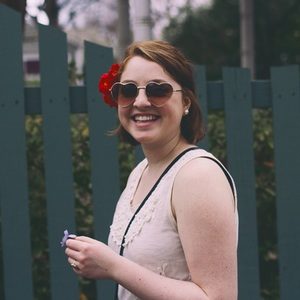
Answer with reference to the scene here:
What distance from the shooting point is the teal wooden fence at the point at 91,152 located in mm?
3203

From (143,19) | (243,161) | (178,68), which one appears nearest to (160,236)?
(178,68)

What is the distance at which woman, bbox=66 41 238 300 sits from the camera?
163 cm

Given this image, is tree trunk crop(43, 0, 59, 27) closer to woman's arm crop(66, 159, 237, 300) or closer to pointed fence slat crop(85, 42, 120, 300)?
pointed fence slat crop(85, 42, 120, 300)

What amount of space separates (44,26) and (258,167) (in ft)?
5.27

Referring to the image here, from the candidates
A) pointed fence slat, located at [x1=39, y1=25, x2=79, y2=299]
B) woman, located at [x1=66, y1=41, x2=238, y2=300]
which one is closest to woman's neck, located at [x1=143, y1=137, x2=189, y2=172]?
woman, located at [x1=66, y1=41, x2=238, y2=300]

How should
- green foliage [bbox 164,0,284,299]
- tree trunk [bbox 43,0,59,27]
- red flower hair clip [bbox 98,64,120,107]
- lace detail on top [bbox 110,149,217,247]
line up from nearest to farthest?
lace detail on top [bbox 110,149,217,247] → red flower hair clip [bbox 98,64,120,107] → tree trunk [bbox 43,0,59,27] → green foliage [bbox 164,0,284,299]

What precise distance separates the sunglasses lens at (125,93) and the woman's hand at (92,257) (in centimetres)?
44

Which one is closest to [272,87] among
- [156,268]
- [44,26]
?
[44,26]

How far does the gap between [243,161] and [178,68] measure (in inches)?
65.6

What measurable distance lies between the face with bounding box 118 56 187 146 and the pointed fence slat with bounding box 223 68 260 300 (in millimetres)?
1570

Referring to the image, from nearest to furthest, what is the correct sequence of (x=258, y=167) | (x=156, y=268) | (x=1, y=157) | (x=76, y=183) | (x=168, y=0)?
1. (x=156, y=268)
2. (x=1, y=157)
3. (x=76, y=183)
4. (x=258, y=167)
5. (x=168, y=0)

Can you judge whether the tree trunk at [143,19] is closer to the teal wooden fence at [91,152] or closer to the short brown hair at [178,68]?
the teal wooden fence at [91,152]

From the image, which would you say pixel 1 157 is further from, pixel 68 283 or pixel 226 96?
pixel 226 96

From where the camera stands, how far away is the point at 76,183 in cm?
378
